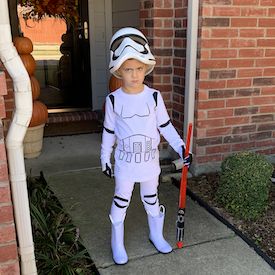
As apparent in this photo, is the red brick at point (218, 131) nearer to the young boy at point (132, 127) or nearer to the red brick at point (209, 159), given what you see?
the red brick at point (209, 159)

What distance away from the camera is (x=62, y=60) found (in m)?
6.73

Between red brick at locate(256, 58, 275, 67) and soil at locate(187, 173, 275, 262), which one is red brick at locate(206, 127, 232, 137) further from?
red brick at locate(256, 58, 275, 67)

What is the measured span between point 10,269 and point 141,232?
46.2 inches

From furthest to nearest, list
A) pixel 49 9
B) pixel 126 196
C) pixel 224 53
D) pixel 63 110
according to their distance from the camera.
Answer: pixel 63 110 → pixel 49 9 → pixel 224 53 → pixel 126 196

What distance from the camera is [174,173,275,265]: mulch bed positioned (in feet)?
9.40

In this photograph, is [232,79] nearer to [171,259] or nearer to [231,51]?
[231,51]

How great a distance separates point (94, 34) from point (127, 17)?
71cm

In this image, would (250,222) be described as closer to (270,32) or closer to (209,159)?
(209,159)

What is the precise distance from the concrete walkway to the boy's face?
118 centimetres

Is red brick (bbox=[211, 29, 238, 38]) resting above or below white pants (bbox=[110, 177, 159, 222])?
Result: above

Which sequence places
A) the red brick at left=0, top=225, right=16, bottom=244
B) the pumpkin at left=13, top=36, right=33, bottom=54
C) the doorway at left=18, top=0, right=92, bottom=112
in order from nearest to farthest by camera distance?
the red brick at left=0, top=225, right=16, bottom=244 < the pumpkin at left=13, top=36, right=33, bottom=54 < the doorway at left=18, top=0, right=92, bottom=112

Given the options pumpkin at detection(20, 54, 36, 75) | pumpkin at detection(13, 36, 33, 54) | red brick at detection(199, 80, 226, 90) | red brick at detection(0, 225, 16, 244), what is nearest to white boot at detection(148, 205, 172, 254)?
red brick at detection(0, 225, 16, 244)

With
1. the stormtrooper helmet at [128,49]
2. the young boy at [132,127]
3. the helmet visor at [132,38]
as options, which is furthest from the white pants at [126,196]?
the helmet visor at [132,38]

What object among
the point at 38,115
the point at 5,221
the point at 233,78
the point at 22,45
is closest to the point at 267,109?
the point at 233,78
